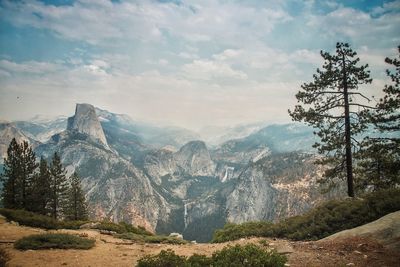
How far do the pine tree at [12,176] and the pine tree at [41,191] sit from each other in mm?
2632

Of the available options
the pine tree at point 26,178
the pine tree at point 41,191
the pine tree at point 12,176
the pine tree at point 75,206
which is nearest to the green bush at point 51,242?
the pine tree at point 12,176

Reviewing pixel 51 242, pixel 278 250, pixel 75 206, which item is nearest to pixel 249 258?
pixel 278 250

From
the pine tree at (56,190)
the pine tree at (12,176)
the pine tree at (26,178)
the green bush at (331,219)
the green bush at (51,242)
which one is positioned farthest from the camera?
the pine tree at (56,190)

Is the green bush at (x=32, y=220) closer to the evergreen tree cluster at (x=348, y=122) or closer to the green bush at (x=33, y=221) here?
the green bush at (x=33, y=221)

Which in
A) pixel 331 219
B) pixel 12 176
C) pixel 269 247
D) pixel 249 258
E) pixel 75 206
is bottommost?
pixel 75 206

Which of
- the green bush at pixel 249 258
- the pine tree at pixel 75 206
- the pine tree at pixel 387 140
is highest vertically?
the pine tree at pixel 387 140

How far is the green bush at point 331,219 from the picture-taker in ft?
59.9

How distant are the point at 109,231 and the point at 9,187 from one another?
34414 millimetres

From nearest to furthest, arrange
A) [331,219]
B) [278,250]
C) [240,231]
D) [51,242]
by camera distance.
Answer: [278,250] < [51,242] < [331,219] < [240,231]

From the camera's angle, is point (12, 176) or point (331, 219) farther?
point (12, 176)

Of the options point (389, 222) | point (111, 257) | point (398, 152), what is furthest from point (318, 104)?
point (111, 257)

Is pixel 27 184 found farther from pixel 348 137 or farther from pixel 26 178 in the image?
pixel 348 137

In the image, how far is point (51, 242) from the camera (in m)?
18.0

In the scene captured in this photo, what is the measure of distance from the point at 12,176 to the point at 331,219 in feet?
168
